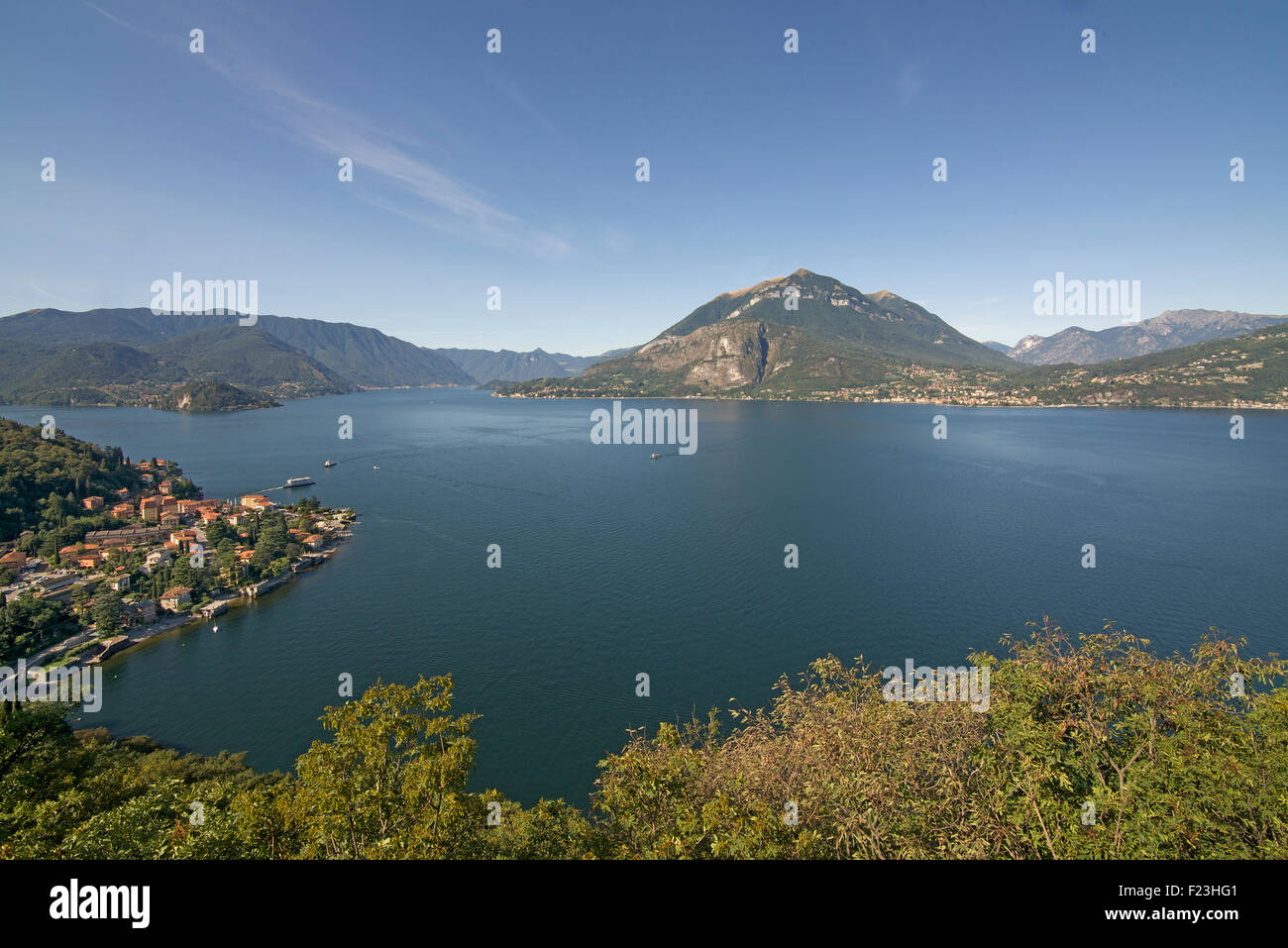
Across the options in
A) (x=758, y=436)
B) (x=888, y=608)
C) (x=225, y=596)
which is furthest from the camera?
(x=758, y=436)

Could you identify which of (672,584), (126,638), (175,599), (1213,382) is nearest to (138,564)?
(175,599)

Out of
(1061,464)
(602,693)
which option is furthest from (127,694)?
(1061,464)

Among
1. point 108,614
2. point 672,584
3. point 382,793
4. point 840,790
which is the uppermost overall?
point 382,793

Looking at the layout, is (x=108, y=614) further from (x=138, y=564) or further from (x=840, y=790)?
(x=840, y=790)

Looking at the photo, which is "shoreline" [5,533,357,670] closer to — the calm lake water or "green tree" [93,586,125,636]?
"green tree" [93,586,125,636]

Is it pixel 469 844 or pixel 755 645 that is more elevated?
pixel 469 844

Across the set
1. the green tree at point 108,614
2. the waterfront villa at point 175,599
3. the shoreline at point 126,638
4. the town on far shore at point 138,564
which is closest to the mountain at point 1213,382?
the town on far shore at point 138,564
